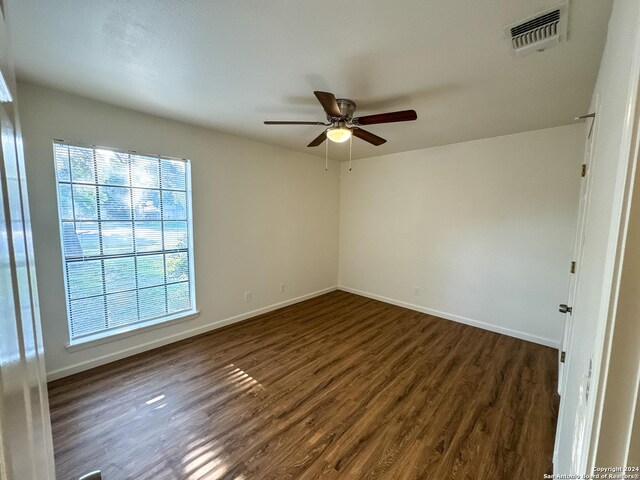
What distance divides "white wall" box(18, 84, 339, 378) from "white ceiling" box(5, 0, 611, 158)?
0.30m

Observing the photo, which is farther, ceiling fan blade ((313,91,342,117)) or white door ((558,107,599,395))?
ceiling fan blade ((313,91,342,117))

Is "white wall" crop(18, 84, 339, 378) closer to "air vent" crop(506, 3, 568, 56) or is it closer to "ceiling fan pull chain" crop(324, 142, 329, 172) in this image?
"ceiling fan pull chain" crop(324, 142, 329, 172)

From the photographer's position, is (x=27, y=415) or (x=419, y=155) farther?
(x=419, y=155)

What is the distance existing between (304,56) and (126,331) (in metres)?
2.99

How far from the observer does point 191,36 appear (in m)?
1.44

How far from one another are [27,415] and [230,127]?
303 centimetres

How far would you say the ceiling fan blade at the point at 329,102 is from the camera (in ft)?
5.38

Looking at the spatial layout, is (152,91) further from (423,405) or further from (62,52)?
(423,405)

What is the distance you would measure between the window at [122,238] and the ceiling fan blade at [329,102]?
1.93 meters

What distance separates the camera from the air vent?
4.10ft

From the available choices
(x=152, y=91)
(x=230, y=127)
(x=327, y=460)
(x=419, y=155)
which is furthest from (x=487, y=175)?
(x=152, y=91)

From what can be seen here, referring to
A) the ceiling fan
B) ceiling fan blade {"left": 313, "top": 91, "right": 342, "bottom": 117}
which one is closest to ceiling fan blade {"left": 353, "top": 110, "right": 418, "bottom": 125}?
the ceiling fan

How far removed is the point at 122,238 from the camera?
2545 millimetres

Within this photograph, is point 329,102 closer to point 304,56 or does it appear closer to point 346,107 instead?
point 304,56
